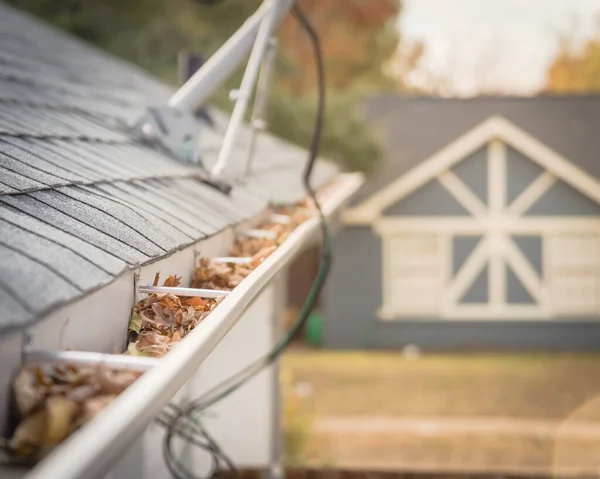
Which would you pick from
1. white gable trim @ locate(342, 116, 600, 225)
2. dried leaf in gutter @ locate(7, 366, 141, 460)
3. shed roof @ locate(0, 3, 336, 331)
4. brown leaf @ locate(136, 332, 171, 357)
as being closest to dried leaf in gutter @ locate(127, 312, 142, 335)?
brown leaf @ locate(136, 332, 171, 357)

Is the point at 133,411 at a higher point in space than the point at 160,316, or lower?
lower

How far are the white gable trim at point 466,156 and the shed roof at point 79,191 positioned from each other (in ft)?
32.7

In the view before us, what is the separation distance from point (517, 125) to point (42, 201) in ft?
51.8

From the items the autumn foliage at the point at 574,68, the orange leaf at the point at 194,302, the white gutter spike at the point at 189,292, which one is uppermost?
the autumn foliage at the point at 574,68

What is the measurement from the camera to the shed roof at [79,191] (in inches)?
72.0

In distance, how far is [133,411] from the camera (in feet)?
4.60

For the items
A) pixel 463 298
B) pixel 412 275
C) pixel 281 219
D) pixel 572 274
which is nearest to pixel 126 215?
pixel 281 219

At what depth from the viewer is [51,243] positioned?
2.01m

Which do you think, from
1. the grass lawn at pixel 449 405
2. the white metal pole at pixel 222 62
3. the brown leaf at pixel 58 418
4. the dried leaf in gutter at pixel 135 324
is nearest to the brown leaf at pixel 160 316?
the dried leaf in gutter at pixel 135 324

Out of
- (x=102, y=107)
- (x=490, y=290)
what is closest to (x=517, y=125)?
(x=490, y=290)

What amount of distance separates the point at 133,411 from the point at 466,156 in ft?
52.0

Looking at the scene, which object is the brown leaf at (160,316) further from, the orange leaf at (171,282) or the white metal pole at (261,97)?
the white metal pole at (261,97)

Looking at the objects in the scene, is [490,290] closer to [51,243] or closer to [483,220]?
[483,220]

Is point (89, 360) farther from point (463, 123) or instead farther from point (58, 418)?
point (463, 123)
